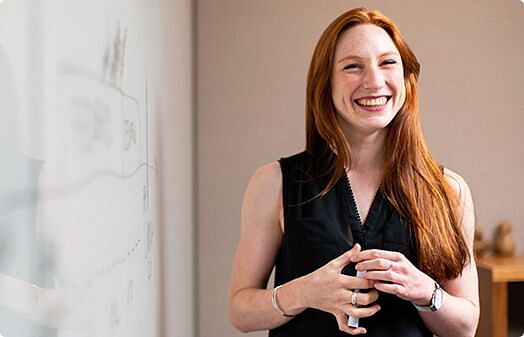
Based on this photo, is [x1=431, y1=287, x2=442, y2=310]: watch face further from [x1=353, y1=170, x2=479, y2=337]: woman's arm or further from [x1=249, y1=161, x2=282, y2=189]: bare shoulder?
[x1=249, y1=161, x2=282, y2=189]: bare shoulder

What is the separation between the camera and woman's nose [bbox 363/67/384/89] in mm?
1608

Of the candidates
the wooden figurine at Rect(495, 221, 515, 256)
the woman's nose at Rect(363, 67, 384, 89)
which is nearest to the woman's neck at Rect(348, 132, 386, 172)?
the woman's nose at Rect(363, 67, 384, 89)

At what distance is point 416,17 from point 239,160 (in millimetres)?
883

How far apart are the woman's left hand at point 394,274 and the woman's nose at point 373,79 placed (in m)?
0.37

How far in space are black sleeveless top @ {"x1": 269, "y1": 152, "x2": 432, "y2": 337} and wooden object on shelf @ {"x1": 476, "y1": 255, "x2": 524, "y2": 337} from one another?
1.17m

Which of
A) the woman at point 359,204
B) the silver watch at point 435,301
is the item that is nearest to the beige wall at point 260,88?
the woman at point 359,204

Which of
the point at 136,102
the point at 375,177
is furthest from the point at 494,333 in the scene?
the point at 136,102

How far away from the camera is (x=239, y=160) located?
111 inches

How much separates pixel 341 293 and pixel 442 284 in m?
0.33

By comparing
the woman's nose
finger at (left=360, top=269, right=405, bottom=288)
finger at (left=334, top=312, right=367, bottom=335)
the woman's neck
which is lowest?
finger at (left=334, top=312, right=367, bottom=335)

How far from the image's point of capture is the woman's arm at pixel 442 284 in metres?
1.43

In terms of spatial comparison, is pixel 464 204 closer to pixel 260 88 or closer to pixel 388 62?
pixel 388 62

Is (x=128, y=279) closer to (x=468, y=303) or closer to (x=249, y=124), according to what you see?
(x=468, y=303)

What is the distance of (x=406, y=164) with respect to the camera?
5.44 ft
